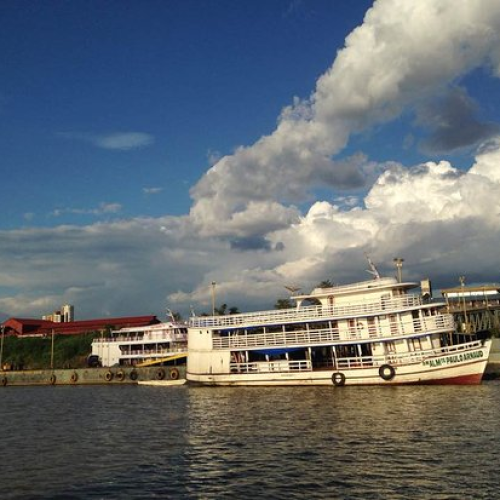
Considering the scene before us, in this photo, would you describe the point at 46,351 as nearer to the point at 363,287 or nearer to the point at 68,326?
the point at 68,326

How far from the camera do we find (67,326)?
94.4 metres

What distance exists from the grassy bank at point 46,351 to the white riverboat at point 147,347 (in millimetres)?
11215

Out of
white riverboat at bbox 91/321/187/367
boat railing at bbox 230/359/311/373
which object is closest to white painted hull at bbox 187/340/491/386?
boat railing at bbox 230/359/311/373

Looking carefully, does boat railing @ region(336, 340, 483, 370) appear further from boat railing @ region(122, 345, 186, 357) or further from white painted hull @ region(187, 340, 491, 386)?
boat railing @ region(122, 345, 186, 357)

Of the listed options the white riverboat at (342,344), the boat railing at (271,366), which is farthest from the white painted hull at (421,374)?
the boat railing at (271,366)

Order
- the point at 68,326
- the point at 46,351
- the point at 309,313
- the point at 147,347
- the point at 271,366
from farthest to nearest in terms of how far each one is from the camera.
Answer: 1. the point at 68,326
2. the point at 46,351
3. the point at 147,347
4. the point at 271,366
5. the point at 309,313

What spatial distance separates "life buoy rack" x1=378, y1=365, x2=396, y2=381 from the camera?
38.4 m

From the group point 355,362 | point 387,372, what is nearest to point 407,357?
point 387,372

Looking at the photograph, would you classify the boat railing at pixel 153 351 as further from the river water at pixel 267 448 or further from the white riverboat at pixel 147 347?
the river water at pixel 267 448

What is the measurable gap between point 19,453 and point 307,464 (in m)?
12.7

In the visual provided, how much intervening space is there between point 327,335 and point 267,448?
22.3 meters

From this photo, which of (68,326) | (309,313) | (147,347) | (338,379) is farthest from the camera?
(68,326)

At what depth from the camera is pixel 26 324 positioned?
96.2 m

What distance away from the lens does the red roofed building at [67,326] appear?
88500 mm
